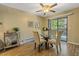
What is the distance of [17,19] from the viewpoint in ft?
10.2

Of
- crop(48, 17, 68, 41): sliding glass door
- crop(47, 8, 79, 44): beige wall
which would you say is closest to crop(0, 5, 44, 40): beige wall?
crop(48, 17, 68, 41): sliding glass door

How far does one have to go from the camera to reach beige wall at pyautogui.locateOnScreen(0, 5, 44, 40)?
2921 mm

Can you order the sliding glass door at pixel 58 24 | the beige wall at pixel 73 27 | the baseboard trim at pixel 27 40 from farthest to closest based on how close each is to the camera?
the baseboard trim at pixel 27 40, the beige wall at pixel 73 27, the sliding glass door at pixel 58 24

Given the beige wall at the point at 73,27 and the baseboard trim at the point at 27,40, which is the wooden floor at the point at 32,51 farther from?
the beige wall at the point at 73,27

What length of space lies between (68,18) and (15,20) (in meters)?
1.69

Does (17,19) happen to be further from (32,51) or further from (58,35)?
(58,35)

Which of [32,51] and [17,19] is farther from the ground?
[17,19]

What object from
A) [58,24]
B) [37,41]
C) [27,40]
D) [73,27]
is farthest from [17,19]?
[73,27]

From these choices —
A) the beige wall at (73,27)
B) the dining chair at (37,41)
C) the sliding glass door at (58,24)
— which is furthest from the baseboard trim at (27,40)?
the beige wall at (73,27)

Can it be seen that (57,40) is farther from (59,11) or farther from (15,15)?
(15,15)

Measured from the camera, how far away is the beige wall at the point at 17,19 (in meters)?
2.92

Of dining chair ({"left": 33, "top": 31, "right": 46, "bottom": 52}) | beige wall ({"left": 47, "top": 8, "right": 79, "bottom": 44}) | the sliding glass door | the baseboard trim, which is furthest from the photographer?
dining chair ({"left": 33, "top": 31, "right": 46, "bottom": 52})

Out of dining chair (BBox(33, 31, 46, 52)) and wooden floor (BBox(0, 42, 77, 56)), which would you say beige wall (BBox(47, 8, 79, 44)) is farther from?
dining chair (BBox(33, 31, 46, 52))

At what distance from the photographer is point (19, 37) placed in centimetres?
334
